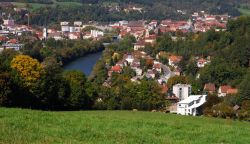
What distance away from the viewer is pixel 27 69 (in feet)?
82.5

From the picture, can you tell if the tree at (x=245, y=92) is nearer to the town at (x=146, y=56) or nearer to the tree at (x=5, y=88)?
the town at (x=146, y=56)

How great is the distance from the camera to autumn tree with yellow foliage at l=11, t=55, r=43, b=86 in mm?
24625

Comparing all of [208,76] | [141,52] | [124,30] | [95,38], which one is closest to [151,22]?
[124,30]

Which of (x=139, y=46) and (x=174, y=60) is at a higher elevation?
(x=174, y=60)

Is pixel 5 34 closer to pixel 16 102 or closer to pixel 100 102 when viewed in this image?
pixel 100 102

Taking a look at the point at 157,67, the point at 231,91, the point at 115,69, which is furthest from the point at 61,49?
the point at 231,91

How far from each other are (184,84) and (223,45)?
13885 mm

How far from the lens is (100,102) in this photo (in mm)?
29812

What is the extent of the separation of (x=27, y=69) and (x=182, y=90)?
61.8ft

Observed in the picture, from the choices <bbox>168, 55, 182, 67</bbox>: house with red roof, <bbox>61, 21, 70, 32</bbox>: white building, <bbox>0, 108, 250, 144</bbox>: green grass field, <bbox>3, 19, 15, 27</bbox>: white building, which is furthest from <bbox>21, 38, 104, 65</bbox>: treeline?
<bbox>0, 108, 250, 144</bbox>: green grass field

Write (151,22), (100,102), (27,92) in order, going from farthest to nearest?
(151,22) < (100,102) < (27,92)

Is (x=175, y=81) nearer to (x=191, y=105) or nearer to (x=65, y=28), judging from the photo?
(x=191, y=105)

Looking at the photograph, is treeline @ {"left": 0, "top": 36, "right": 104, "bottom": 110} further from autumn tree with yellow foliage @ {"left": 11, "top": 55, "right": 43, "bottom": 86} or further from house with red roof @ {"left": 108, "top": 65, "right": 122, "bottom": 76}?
house with red roof @ {"left": 108, "top": 65, "right": 122, "bottom": 76}

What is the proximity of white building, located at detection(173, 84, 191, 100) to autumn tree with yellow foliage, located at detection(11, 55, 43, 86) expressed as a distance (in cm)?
1746
